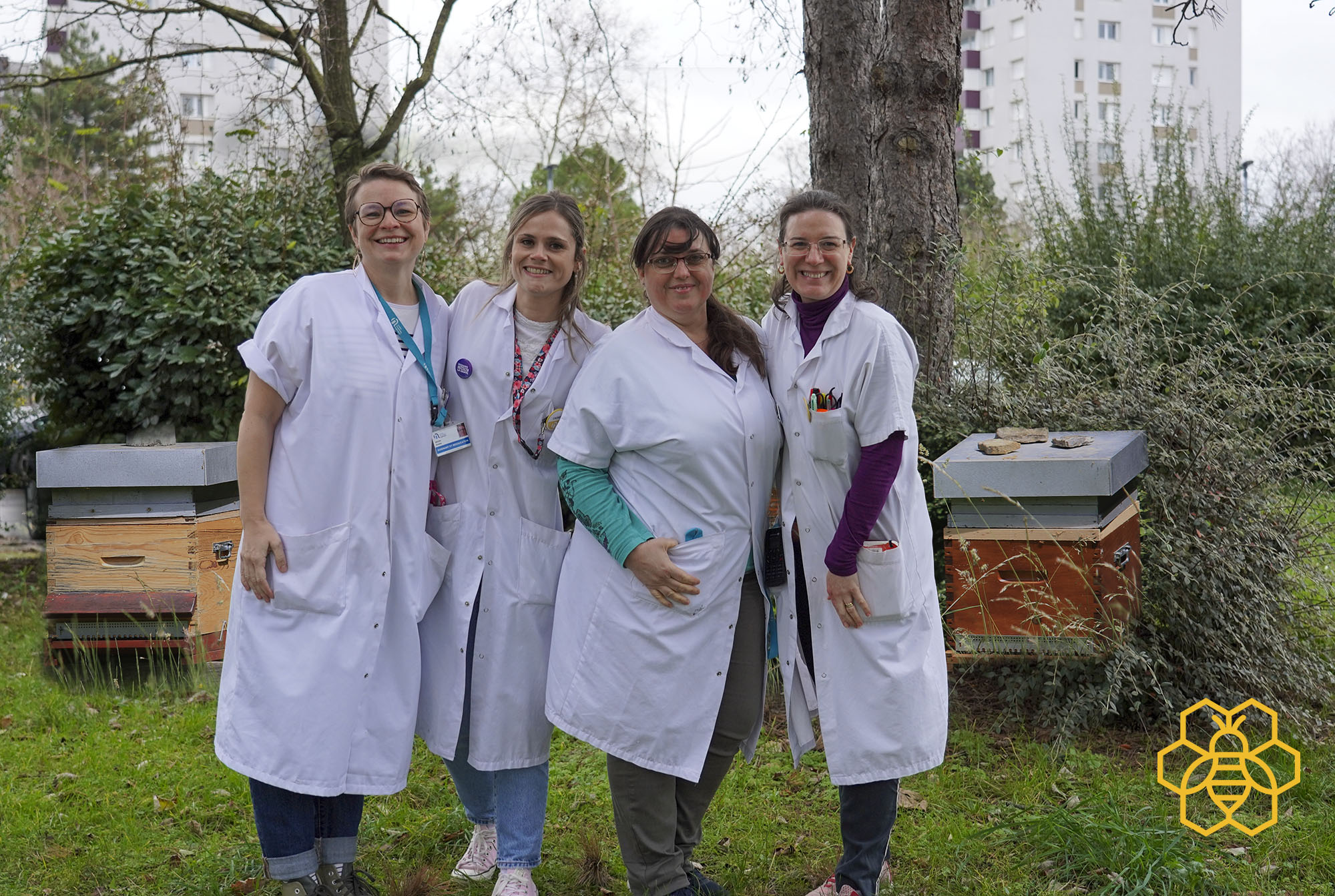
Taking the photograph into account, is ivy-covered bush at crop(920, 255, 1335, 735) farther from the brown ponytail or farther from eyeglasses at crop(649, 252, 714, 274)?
eyeglasses at crop(649, 252, 714, 274)

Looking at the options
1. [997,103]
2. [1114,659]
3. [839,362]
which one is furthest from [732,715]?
[997,103]

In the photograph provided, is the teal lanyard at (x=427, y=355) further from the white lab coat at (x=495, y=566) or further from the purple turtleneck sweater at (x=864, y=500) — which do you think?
the purple turtleneck sweater at (x=864, y=500)

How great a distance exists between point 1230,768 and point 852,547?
74.1 inches

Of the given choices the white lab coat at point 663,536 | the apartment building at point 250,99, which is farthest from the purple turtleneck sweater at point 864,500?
the apartment building at point 250,99

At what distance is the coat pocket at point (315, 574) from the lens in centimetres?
269

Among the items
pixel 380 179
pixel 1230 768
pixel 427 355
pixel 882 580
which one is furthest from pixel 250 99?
pixel 1230 768

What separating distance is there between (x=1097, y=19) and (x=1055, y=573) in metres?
47.6

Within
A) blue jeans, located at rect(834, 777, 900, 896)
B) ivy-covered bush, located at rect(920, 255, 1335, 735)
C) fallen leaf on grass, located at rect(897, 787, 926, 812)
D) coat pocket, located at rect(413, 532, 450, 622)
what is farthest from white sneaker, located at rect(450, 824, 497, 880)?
ivy-covered bush, located at rect(920, 255, 1335, 735)

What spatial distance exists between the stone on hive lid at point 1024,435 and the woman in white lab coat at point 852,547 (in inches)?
55.6

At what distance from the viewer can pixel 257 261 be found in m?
6.21

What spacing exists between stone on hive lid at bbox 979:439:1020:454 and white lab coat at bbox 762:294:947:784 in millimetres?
1218

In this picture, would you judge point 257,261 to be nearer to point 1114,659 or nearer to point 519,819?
point 519,819

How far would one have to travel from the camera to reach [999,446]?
12.8 ft

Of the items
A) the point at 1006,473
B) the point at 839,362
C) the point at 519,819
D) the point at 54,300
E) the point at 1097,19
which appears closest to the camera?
the point at 839,362
